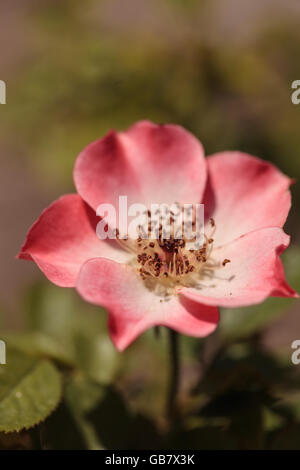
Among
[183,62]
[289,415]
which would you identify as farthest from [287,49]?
[289,415]

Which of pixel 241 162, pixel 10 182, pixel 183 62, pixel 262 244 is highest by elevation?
pixel 183 62

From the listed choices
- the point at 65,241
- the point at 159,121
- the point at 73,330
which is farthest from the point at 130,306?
the point at 159,121

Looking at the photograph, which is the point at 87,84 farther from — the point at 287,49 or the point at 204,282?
the point at 204,282

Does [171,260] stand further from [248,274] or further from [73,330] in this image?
[73,330]

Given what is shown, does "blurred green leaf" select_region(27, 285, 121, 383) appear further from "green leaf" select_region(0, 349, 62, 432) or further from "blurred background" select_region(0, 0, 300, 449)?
"green leaf" select_region(0, 349, 62, 432)

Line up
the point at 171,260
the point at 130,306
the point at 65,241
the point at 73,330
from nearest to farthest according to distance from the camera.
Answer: the point at 130,306 → the point at 65,241 → the point at 171,260 → the point at 73,330
